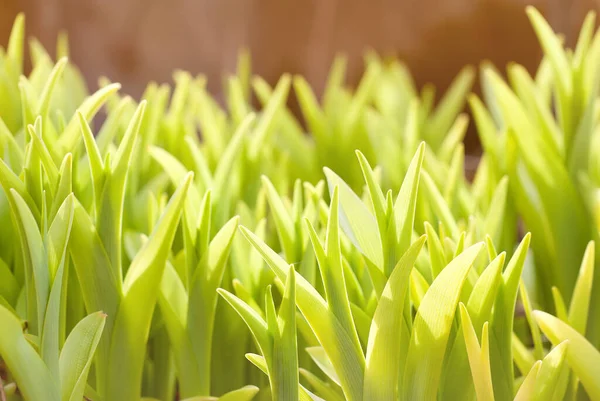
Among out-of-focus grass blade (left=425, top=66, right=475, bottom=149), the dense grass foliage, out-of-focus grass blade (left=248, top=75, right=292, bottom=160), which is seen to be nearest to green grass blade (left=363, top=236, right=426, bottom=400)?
the dense grass foliage

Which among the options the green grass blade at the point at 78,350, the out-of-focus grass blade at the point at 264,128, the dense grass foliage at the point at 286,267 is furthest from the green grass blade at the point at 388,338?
the out-of-focus grass blade at the point at 264,128

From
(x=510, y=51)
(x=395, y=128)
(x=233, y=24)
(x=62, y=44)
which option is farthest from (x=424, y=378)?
(x=233, y=24)

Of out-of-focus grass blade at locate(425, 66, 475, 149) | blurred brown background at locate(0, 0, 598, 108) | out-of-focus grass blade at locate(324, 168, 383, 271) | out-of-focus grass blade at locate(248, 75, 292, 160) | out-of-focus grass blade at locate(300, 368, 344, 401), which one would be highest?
blurred brown background at locate(0, 0, 598, 108)

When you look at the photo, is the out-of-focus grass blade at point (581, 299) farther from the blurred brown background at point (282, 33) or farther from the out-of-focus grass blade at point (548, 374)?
the blurred brown background at point (282, 33)

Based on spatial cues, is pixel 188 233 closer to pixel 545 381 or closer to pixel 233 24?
pixel 545 381

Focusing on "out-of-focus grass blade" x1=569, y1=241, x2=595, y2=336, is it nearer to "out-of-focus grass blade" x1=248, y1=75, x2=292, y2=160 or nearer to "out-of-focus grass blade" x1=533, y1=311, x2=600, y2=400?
→ "out-of-focus grass blade" x1=533, y1=311, x2=600, y2=400

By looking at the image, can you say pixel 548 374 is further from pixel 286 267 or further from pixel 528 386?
pixel 286 267
